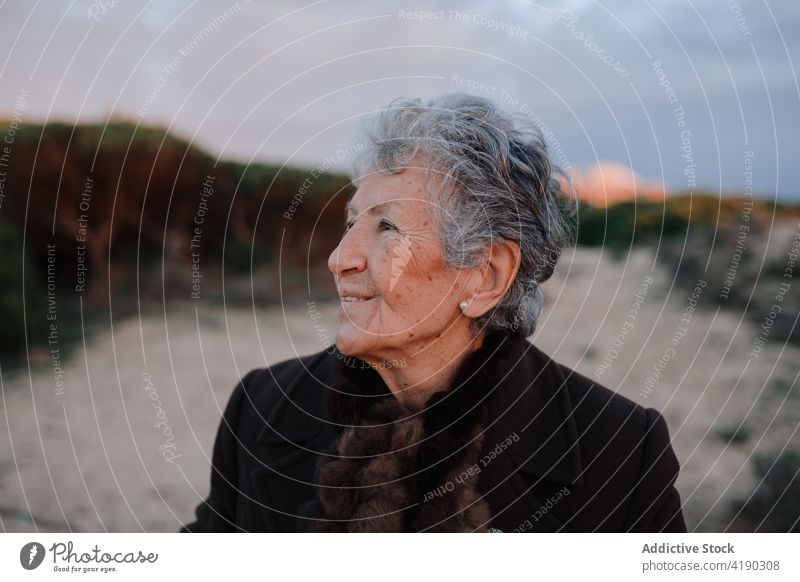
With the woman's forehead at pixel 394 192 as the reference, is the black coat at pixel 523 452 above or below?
below

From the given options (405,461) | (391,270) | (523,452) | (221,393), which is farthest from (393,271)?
(221,393)

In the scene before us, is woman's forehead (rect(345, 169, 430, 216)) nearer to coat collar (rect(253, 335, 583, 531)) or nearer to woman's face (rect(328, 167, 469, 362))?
woman's face (rect(328, 167, 469, 362))

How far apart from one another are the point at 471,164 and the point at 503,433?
2.33 feet

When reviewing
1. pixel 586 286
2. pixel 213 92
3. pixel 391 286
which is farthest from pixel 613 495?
pixel 586 286

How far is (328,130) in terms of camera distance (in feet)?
8.81

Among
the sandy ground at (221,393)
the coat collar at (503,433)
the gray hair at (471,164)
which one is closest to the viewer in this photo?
the gray hair at (471,164)

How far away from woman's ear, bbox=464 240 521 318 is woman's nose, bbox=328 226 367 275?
298 mm

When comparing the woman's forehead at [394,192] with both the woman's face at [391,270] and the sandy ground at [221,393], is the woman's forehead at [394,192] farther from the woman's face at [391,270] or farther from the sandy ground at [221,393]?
the sandy ground at [221,393]

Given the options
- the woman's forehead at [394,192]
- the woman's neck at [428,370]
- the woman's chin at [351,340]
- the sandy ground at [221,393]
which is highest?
the woman's forehead at [394,192]

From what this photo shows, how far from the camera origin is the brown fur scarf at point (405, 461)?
71.7 inches

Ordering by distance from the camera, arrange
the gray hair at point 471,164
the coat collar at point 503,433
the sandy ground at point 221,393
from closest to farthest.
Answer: the gray hair at point 471,164
the coat collar at point 503,433
the sandy ground at point 221,393

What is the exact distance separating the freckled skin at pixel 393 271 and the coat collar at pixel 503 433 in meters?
0.19

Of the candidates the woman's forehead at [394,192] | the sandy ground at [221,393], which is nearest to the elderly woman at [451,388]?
the woman's forehead at [394,192]

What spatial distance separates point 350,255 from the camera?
1861 mm
